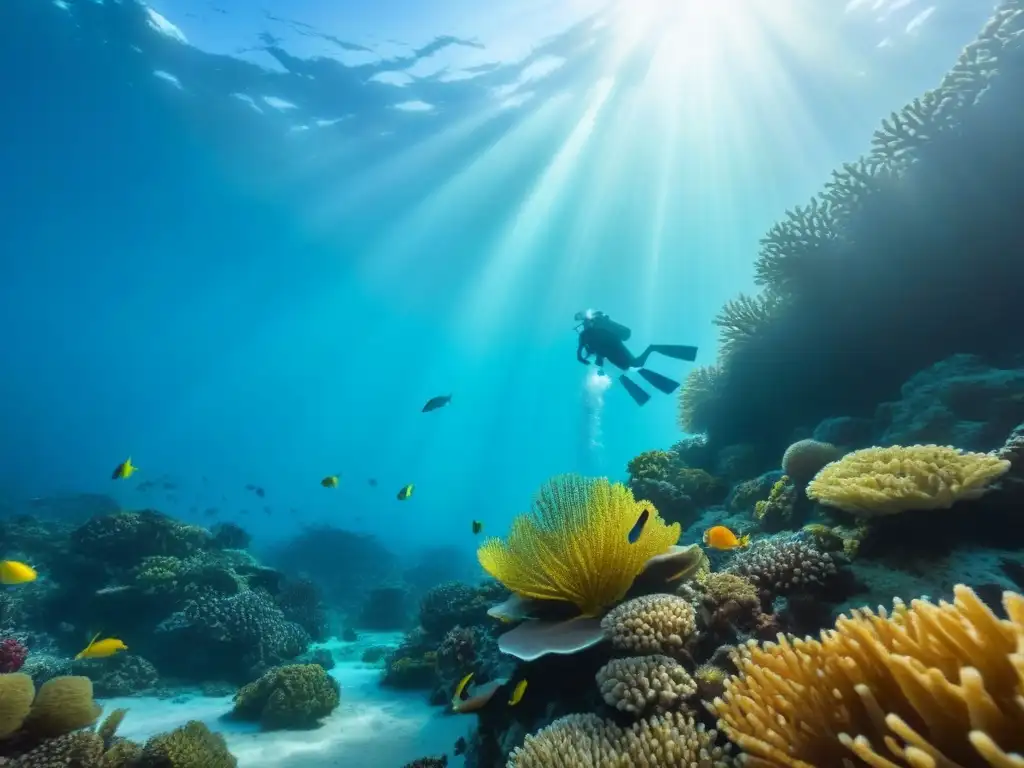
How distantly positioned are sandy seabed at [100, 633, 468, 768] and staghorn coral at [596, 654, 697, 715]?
3.24 meters

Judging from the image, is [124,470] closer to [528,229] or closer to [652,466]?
[652,466]

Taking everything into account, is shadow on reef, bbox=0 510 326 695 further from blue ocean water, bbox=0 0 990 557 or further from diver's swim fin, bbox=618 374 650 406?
blue ocean water, bbox=0 0 990 557

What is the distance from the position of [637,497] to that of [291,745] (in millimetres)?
6071

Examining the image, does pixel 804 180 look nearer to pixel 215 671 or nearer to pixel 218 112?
pixel 218 112

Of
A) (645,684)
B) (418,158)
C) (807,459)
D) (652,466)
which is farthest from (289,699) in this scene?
(418,158)

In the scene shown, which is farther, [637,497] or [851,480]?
[637,497]

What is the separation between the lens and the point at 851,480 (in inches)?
167

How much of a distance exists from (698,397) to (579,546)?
7.86 m

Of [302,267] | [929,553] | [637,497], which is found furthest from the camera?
[302,267]

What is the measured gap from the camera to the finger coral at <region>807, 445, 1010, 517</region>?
384 cm

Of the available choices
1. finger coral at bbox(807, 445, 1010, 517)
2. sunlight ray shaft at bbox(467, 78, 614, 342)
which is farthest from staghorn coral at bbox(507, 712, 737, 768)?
sunlight ray shaft at bbox(467, 78, 614, 342)

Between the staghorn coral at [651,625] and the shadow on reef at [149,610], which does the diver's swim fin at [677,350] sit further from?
the shadow on reef at [149,610]

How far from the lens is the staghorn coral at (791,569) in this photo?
3.83m

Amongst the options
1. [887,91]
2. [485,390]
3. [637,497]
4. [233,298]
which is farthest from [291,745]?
[485,390]
